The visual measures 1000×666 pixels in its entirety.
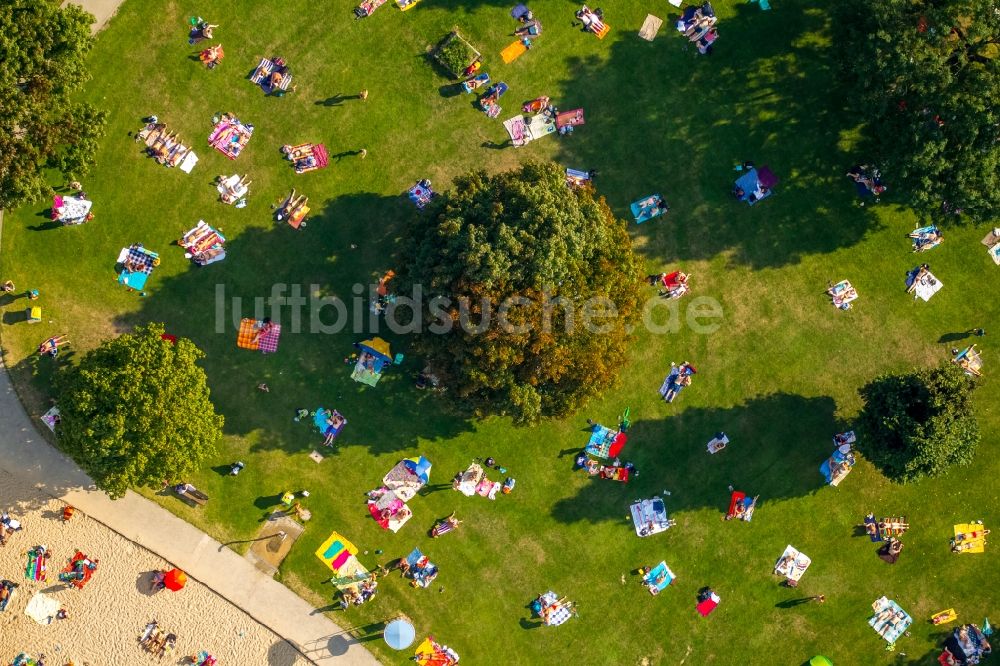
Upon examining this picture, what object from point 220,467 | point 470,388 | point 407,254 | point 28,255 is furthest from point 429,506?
point 28,255

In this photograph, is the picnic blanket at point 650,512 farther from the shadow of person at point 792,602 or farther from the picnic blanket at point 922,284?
the picnic blanket at point 922,284

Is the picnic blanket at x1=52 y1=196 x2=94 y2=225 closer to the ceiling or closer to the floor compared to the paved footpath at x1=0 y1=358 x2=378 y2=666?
closer to the ceiling

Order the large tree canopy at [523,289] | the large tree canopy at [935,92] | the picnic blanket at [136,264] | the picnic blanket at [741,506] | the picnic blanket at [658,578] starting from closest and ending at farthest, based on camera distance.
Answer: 1. the large tree canopy at [523,289]
2. the large tree canopy at [935,92]
3. the picnic blanket at [136,264]
4. the picnic blanket at [658,578]
5. the picnic blanket at [741,506]

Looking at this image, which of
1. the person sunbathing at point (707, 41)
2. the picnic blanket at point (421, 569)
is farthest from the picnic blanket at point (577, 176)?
the picnic blanket at point (421, 569)

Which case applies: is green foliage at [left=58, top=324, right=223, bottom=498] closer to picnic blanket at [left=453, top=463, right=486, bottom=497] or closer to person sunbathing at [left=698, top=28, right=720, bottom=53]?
picnic blanket at [left=453, top=463, right=486, bottom=497]

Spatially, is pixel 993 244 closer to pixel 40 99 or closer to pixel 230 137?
pixel 230 137

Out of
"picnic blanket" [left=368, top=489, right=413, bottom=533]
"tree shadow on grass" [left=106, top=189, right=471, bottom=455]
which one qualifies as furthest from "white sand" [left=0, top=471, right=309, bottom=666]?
"tree shadow on grass" [left=106, top=189, right=471, bottom=455]
